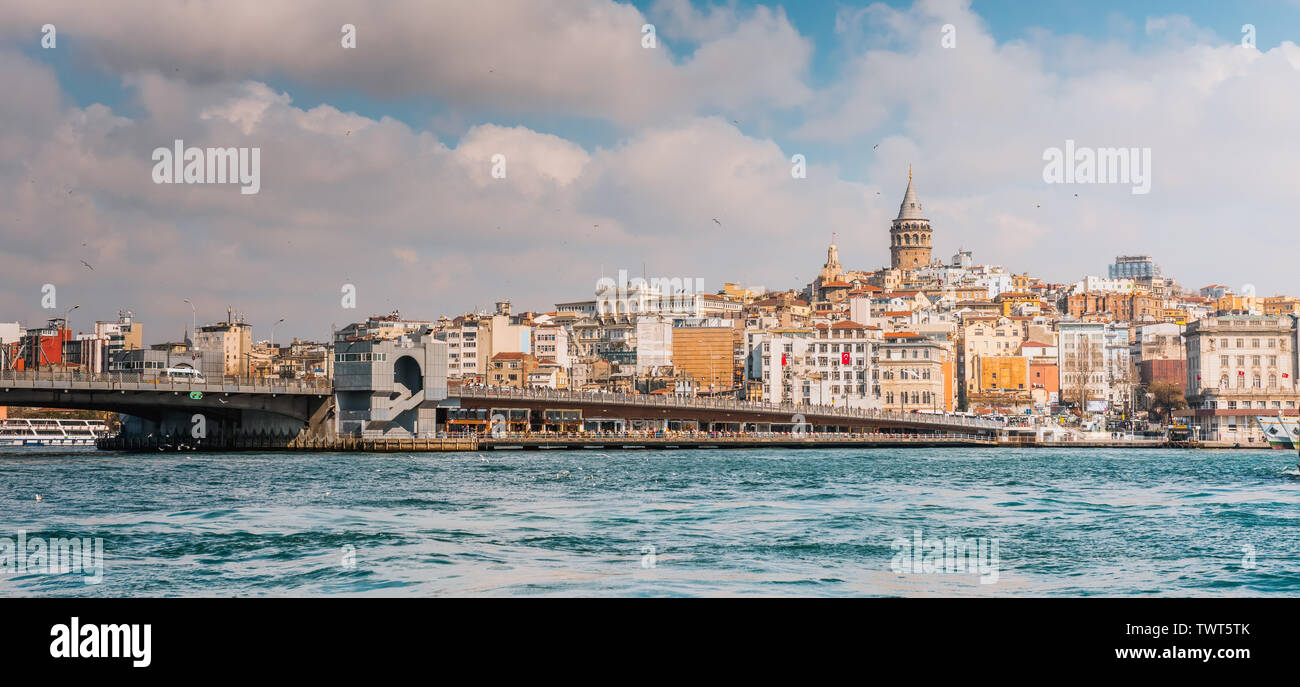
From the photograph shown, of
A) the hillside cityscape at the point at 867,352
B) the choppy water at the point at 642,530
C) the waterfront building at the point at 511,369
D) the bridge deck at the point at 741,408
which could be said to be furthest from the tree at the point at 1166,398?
the choppy water at the point at 642,530

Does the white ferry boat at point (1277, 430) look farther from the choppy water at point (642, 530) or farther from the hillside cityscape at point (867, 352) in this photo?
the choppy water at point (642, 530)

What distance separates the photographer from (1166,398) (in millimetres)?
125250

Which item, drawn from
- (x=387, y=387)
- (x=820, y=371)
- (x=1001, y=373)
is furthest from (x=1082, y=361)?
(x=387, y=387)

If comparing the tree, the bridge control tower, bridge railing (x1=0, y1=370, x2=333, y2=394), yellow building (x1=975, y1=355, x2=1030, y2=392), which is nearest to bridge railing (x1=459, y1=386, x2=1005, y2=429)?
the bridge control tower

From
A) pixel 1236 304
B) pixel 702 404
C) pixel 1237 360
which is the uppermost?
pixel 1236 304

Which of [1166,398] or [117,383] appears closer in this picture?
[117,383]

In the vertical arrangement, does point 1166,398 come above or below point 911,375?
below

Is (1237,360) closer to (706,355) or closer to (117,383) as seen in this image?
(706,355)

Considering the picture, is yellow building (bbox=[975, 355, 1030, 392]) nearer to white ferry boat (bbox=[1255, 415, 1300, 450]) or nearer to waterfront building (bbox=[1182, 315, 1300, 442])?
waterfront building (bbox=[1182, 315, 1300, 442])

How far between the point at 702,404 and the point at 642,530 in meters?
70.5

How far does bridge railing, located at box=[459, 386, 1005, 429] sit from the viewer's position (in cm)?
9394
